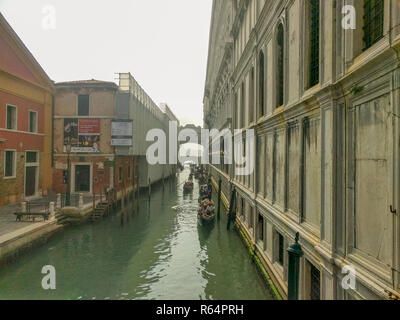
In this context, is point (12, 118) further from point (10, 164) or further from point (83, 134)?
point (83, 134)

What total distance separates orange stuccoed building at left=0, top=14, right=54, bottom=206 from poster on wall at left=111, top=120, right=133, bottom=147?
5509mm

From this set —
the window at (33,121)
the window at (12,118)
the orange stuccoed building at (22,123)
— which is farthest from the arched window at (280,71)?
the window at (33,121)

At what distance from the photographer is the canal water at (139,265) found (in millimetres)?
10500

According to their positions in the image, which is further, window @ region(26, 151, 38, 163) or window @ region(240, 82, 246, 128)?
window @ region(26, 151, 38, 163)

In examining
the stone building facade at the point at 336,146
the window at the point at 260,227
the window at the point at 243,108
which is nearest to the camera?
the stone building facade at the point at 336,146

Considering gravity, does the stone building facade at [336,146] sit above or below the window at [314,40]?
below

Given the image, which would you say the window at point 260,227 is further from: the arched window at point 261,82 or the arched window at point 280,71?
the arched window at point 280,71

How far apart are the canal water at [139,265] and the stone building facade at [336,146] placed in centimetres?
244

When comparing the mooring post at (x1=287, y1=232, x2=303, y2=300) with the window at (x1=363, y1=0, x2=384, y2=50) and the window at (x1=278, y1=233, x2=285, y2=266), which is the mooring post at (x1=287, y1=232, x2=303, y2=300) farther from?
the window at (x1=278, y1=233, x2=285, y2=266)

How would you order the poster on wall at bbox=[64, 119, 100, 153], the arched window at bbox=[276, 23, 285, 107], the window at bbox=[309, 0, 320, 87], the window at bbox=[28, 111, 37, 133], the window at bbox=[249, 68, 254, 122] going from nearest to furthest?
the window at bbox=[309, 0, 320, 87] < the arched window at bbox=[276, 23, 285, 107] < the window at bbox=[249, 68, 254, 122] < the window at bbox=[28, 111, 37, 133] < the poster on wall at bbox=[64, 119, 100, 153]

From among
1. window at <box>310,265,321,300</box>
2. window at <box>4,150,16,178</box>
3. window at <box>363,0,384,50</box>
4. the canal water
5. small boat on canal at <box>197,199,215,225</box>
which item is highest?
window at <box>363,0,384,50</box>

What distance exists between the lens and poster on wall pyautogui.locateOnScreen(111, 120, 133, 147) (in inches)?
995

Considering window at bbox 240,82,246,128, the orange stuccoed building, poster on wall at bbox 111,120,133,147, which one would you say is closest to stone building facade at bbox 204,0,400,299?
window at bbox 240,82,246,128
